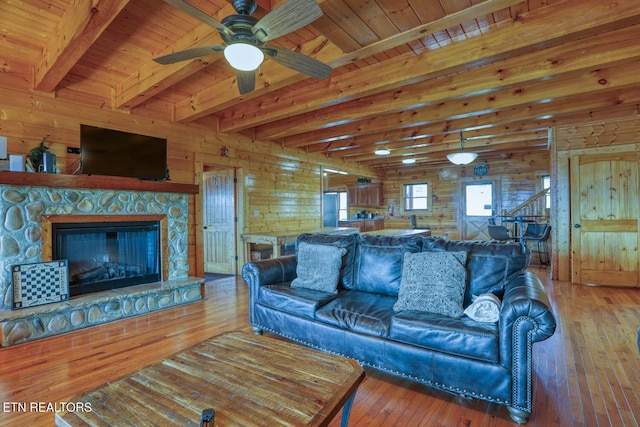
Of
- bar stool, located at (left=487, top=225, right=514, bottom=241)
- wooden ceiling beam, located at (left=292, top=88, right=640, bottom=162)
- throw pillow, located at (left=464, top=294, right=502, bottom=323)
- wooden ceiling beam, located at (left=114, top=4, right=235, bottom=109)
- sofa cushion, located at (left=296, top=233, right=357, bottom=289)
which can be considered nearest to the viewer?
throw pillow, located at (left=464, top=294, right=502, bottom=323)

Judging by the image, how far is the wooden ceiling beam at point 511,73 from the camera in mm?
2746

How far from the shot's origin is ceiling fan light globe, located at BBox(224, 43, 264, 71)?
2.01 metres

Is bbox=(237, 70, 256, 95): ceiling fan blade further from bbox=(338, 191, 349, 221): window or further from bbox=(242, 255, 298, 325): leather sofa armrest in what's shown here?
bbox=(338, 191, 349, 221): window

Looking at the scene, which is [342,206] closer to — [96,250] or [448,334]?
[96,250]

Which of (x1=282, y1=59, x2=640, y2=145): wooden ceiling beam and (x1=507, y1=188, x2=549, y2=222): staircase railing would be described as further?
(x1=507, y1=188, x2=549, y2=222): staircase railing

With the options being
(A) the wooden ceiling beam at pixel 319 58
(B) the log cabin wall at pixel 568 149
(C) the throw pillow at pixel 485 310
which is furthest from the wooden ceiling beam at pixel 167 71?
(B) the log cabin wall at pixel 568 149

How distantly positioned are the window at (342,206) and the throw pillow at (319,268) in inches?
313

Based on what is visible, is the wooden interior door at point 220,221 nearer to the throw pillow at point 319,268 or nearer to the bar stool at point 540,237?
the throw pillow at point 319,268

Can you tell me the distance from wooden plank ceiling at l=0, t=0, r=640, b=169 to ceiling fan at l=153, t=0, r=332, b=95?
347mm

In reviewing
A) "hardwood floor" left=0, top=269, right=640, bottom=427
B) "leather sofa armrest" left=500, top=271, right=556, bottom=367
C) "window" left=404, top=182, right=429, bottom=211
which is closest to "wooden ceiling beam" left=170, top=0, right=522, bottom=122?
"leather sofa armrest" left=500, top=271, right=556, bottom=367

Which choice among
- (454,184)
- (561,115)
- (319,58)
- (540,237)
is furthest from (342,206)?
(319,58)

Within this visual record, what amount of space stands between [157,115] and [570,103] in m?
5.69

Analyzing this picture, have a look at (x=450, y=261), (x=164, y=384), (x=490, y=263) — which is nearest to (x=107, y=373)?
(x=164, y=384)

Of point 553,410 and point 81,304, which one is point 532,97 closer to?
point 553,410
